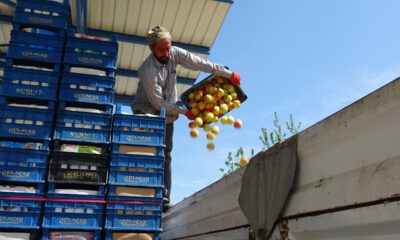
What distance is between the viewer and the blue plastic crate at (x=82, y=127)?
171 inches

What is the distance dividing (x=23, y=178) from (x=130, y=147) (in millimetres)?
1044

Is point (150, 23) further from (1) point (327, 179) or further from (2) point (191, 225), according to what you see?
(1) point (327, 179)

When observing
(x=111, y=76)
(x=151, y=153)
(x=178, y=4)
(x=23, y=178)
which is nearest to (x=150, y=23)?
(x=178, y=4)

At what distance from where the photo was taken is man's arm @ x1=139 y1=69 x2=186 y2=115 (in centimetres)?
548

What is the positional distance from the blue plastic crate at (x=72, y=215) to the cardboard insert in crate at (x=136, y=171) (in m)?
0.32

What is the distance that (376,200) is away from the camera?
188 cm

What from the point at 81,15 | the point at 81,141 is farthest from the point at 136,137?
the point at 81,15

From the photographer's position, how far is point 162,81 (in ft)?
18.7

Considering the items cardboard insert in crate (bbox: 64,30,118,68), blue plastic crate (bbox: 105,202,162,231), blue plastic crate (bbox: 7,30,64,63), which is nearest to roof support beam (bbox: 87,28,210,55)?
cardboard insert in crate (bbox: 64,30,118,68)

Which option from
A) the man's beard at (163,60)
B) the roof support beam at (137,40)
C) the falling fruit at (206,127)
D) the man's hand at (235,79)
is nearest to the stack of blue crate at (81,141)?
the man's beard at (163,60)

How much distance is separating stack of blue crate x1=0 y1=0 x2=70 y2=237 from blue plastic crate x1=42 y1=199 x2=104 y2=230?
4.0 inches

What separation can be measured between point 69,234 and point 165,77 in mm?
2478

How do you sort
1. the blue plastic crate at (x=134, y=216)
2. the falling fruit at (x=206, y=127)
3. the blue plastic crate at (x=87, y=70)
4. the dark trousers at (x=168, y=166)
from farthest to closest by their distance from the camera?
the falling fruit at (x=206, y=127)
the dark trousers at (x=168, y=166)
the blue plastic crate at (x=87, y=70)
the blue plastic crate at (x=134, y=216)

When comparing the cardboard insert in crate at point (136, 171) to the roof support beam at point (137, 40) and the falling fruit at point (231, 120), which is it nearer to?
the falling fruit at point (231, 120)
